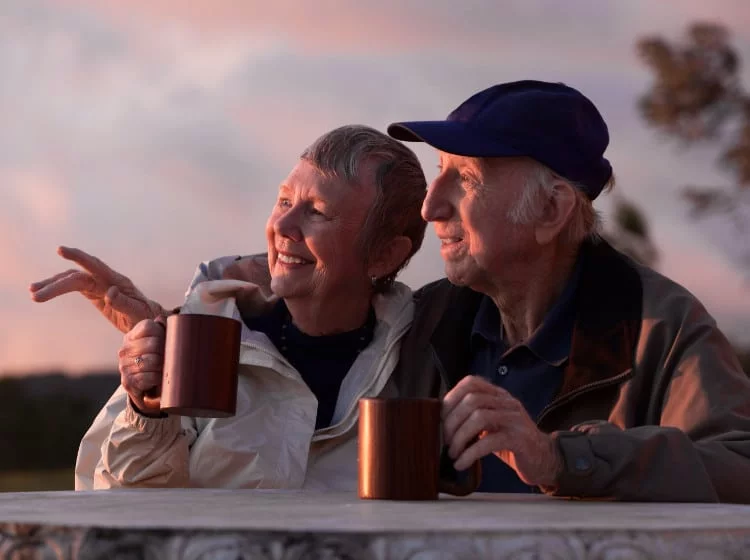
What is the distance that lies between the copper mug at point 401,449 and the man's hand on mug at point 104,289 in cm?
130

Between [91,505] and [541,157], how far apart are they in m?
1.43

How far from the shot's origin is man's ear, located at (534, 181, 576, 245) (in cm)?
279

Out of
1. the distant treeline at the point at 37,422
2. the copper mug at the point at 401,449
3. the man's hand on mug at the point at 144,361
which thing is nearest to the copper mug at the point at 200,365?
the man's hand on mug at the point at 144,361

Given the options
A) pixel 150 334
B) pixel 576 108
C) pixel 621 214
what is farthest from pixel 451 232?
pixel 621 214

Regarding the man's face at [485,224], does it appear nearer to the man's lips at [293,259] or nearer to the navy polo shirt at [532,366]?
the navy polo shirt at [532,366]

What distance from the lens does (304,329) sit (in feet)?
10.1

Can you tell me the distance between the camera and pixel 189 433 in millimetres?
2875

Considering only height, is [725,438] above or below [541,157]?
below

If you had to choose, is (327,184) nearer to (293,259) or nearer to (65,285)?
(293,259)

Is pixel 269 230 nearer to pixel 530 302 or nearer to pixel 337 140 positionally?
pixel 337 140

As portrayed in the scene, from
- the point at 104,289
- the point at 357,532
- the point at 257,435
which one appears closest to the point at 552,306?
the point at 257,435

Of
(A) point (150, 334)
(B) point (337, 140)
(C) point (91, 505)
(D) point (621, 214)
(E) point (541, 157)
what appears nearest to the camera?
(C) point (91, 505)

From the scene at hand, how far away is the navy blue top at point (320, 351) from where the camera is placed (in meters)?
3.01

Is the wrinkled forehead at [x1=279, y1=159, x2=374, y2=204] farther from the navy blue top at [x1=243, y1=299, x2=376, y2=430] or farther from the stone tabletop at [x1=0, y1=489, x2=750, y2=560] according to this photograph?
the stone tabletop at [x1=0, y1=489, x2=750, y2=560]
